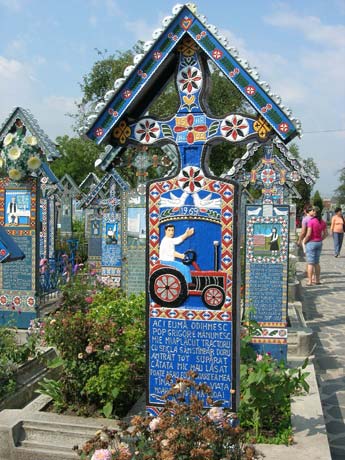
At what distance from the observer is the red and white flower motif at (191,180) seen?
4141 mm

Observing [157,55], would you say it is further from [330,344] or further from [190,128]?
[330,344]

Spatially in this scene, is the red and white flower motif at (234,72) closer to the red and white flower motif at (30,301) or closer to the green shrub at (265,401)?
the green shrub at (265,401)

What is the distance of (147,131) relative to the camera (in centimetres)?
429

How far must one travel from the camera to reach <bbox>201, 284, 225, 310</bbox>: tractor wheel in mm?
4074

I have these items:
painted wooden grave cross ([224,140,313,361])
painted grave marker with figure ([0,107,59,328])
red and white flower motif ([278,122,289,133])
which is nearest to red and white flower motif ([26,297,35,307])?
painted grave marker with figure ([0,107,59,328])

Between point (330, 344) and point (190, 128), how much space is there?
573cm

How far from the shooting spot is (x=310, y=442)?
403 cm

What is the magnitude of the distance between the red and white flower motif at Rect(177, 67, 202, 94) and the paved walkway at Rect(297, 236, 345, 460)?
3335 mm

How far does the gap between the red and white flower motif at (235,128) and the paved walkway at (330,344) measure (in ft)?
9.46

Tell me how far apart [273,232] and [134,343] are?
2966 millimetres

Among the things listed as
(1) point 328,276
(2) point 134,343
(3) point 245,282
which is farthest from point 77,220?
(2) point 134,343

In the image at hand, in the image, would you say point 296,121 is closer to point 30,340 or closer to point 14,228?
point 30,340

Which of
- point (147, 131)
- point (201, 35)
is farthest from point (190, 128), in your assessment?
point (201, 35)

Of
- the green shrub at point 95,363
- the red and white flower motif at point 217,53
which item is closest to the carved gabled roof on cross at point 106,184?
the green shrub at point 95,363
